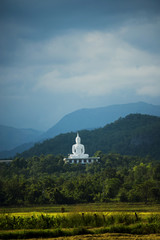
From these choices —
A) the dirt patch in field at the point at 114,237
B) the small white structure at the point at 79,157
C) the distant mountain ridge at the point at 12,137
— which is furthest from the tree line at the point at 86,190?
the distant mountain ridge at the point at 12,137

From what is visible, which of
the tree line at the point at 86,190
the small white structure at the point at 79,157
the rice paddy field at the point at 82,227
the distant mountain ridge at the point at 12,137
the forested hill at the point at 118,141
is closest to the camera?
the rice paddy field at the point at 82,227

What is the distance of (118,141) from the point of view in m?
83.9

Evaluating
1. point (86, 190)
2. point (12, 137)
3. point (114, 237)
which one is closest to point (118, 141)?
point (86, 190)

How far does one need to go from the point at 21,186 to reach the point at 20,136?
150 meters

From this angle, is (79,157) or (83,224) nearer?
(83,224)

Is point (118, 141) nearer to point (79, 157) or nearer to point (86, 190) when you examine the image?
point (79, 157)

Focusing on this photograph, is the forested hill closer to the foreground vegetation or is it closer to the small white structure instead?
the small white structure

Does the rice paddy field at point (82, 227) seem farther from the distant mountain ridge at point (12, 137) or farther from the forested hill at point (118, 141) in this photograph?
the distant mountain ridge at point (12, 137)

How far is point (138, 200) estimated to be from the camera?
29.8 m

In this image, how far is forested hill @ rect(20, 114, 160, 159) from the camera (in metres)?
75.9

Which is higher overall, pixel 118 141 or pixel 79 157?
pixel 118 141

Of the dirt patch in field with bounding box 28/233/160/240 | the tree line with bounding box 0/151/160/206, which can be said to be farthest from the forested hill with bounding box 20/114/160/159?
the dirt patch in field with bounding box 28/233/160/240

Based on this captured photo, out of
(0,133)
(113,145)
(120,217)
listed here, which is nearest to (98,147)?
(113,145)

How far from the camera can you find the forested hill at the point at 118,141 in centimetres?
7591
